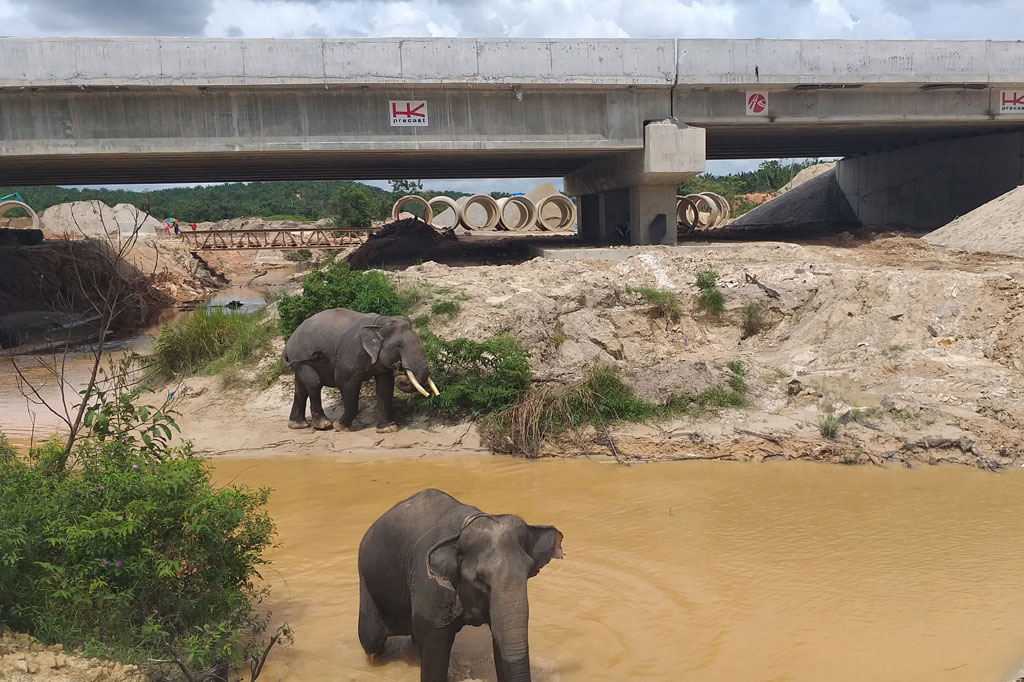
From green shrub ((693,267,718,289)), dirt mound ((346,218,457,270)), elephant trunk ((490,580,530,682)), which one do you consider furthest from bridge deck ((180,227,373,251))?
elephant trunk ((490,580,530,682))

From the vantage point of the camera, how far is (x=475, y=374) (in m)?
12.4

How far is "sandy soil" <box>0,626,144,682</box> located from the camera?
189 inches

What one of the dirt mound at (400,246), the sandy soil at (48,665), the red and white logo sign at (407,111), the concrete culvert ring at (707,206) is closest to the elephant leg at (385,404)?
the sandy soil at (48,665)

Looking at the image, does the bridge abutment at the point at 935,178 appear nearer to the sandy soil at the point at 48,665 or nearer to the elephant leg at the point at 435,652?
the elephant leg at the point at 435,652

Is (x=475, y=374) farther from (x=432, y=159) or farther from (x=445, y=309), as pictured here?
(x=432, y=159)

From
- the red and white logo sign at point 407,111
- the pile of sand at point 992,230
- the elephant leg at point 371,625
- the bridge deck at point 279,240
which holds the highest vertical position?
the red and white logo sign at point 407,111

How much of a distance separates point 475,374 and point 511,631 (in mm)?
8076

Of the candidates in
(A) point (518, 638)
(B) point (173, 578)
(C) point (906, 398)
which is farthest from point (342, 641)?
(C) point (906, 398)

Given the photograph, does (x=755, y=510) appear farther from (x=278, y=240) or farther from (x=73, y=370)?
(x=278, y=240)

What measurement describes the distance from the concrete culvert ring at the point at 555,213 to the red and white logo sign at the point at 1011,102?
1319cm

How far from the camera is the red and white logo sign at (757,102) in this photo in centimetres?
1858

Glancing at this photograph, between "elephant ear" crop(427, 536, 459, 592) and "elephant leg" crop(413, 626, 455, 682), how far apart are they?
46 centimetres

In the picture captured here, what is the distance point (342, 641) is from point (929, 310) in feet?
40.1

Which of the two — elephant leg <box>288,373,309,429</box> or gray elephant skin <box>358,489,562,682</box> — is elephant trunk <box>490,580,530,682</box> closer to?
gray elephant skin <box>358,489,562,682</box>
